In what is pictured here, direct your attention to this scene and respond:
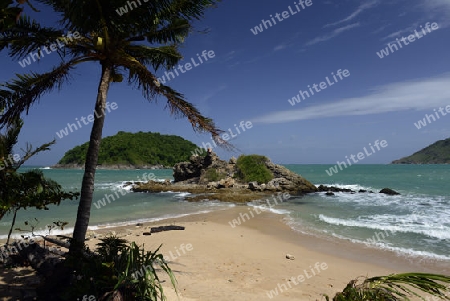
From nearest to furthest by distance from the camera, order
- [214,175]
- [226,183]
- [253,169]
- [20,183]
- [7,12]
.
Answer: [7,12]
[20,183]
[226,183]
[253,169]
[214,175]

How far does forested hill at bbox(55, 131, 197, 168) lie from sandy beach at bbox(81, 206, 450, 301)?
11818cm

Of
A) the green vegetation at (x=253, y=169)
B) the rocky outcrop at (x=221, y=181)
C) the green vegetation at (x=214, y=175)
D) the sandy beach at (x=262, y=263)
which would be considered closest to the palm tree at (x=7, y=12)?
the sandy beach at (x=262, y=263)

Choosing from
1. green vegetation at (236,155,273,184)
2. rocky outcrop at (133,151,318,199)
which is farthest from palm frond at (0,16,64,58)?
green vegetation at (236,155,273,184)

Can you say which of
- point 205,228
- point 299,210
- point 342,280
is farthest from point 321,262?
point 299,210

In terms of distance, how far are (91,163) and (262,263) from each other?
633 centimetres

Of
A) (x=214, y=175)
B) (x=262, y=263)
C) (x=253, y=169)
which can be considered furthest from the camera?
(x=214, y=175)

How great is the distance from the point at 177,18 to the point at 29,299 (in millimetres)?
6946

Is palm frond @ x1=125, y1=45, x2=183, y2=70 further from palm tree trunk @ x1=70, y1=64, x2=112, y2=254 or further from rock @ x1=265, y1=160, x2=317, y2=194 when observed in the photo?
rock @ x1=265, y1=160, x2=317, y2=194

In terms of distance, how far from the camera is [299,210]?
22531 millimetres

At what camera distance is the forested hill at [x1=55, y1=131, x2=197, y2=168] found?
137 m

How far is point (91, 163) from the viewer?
6.28 metres

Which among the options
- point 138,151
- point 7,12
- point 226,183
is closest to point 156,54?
point 7,12

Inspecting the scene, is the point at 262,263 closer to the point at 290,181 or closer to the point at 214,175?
the point at 290,181

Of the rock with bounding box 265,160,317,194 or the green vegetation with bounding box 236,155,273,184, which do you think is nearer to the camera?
the rock with bounding box 265,160,317,194
